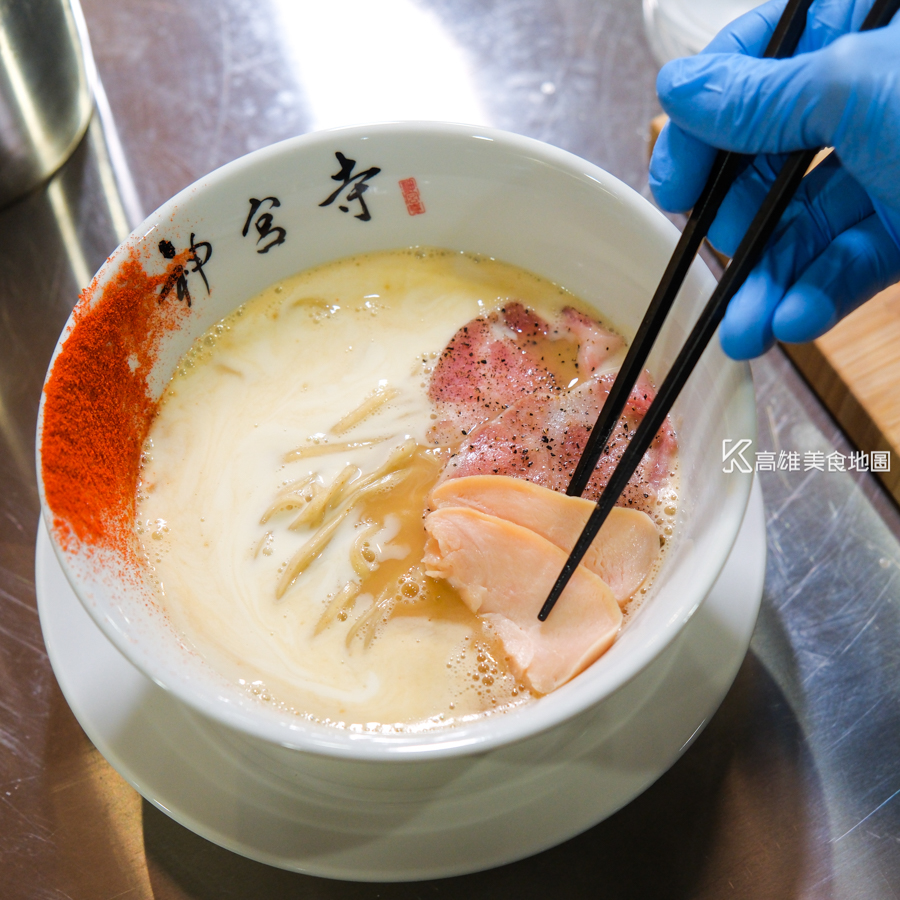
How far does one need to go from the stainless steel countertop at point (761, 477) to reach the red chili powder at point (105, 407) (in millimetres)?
390

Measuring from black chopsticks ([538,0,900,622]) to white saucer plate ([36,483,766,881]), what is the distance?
0.22 meters

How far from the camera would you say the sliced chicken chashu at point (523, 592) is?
1.22 m

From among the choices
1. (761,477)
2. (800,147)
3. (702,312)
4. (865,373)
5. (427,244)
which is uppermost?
(800,147)

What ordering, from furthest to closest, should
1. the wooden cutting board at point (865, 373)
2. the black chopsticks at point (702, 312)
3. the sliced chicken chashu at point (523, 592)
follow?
1. the wooden cutting board at point (865, 373)
2. the sliced chicken chashu at point (523, 592)
3. the black chopsticks at point (702, 312)

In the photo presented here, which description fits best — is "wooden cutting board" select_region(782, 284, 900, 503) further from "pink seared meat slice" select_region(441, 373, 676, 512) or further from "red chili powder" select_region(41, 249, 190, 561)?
"red chili powder" select_region(41, 249, 190, 561)

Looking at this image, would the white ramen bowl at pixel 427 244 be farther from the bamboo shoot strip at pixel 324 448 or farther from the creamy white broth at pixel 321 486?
the bamboo shoot strip at pixel 324 448

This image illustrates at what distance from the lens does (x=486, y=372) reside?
155cm

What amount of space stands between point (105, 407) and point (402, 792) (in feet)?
2.40

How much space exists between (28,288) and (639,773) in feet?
5.19

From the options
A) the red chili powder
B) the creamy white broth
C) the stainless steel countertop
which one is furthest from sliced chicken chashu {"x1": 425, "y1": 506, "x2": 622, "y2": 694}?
the red chili powder

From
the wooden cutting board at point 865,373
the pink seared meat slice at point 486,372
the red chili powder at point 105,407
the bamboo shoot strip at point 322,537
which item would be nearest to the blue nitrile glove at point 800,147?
the pink seared meat slice at point 486,372

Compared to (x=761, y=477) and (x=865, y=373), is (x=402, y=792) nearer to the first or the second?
(x=761, y=477)

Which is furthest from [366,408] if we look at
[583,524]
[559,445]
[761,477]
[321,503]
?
[761,477]

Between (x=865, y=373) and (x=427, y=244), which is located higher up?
(x=427, y=244)
